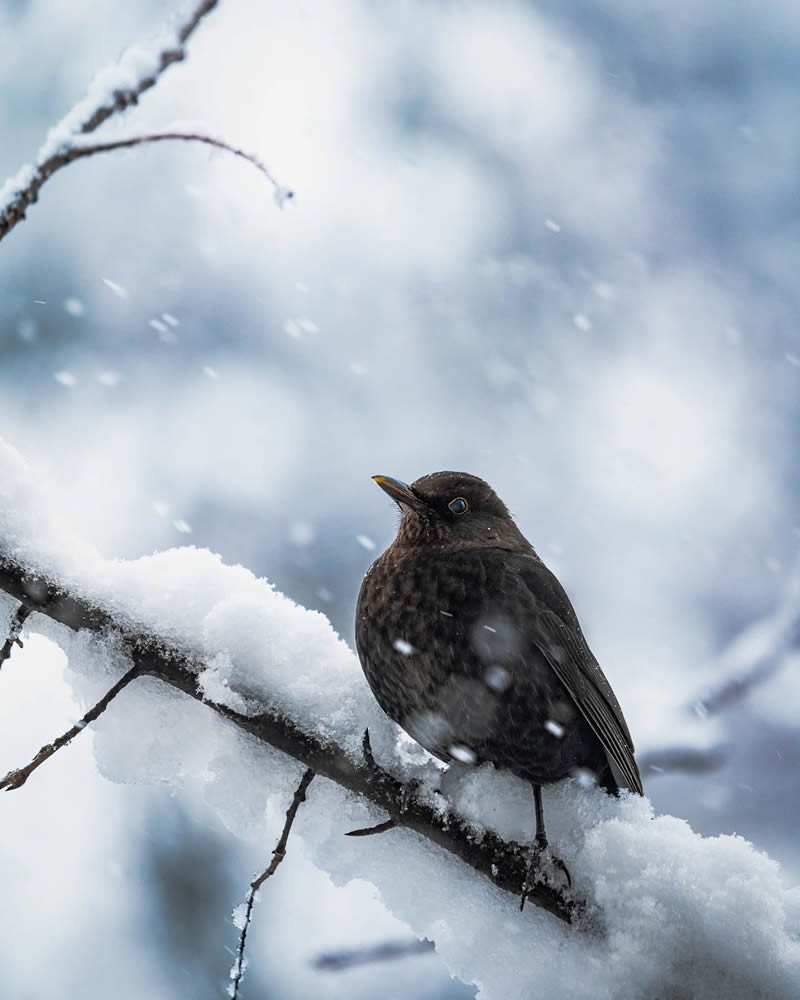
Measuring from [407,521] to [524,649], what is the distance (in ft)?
2.10

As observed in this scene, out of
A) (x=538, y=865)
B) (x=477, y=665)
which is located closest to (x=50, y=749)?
(x=538, y=865)

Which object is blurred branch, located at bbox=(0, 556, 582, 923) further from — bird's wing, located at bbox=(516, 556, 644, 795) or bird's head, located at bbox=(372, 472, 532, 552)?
bird's head, located at bbox=(372, 472, 532, 552)

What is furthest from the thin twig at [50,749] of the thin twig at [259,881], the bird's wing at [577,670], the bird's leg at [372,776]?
the bird's wing at [577,670]

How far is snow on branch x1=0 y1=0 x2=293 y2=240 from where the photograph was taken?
92cm

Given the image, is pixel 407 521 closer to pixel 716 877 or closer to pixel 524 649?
pixel 524 649

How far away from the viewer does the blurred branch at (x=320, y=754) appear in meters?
1.63

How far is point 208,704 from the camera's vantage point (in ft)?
5.50

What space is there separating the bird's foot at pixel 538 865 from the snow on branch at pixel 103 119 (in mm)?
1383

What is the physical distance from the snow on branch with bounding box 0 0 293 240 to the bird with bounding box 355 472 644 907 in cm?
143

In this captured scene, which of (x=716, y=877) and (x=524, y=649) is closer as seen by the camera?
(x=716, y=877)

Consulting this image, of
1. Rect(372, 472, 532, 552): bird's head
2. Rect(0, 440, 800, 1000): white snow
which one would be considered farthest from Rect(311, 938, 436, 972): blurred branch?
Rect(372, 472, 532, 552): bird's head

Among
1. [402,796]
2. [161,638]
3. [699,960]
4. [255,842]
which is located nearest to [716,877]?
[699,960]

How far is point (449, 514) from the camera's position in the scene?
2.78 m

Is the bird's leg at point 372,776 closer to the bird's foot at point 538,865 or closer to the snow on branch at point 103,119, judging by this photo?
the bird's foot at point 538,865
